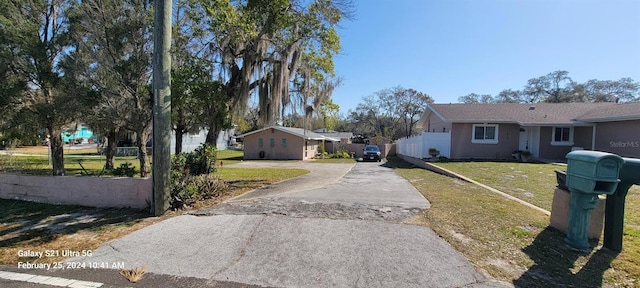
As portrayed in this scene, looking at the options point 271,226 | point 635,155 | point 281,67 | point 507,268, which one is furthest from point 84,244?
point 635,155

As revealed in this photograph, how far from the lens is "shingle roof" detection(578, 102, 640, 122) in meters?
15.0

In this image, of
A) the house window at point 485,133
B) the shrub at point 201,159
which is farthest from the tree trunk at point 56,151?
the house window at point 485,133

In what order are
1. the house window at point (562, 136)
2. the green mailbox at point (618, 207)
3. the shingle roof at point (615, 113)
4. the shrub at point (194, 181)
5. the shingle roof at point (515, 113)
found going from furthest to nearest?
the house window at point (562, 136) → the shingle roof at point (515, 113) → the shingle roof at point (615, 113) → the shrub at point (194, 181) → the green mailbox at point (618, 207)

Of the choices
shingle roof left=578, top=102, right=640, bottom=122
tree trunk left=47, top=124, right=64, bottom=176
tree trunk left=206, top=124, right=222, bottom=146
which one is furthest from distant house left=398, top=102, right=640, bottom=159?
tree trunk left=47, top=124, right=64, bottom=176

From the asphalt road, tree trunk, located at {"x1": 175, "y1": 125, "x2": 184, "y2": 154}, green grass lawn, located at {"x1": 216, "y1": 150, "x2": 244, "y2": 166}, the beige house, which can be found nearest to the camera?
the asphalt road

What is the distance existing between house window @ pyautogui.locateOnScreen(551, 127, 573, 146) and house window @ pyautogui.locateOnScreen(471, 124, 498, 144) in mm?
3480

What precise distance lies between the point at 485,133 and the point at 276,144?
1740 centimetres

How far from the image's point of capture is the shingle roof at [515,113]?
18.2 m

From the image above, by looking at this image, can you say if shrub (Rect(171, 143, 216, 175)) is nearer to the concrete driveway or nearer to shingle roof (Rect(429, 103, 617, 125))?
the concrete driveway

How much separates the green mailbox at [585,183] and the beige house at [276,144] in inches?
925

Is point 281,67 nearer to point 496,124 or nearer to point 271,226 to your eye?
point 271,226

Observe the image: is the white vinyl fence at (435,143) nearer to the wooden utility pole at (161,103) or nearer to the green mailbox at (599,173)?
the green mailbox at (599,173)

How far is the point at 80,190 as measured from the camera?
23.0ft

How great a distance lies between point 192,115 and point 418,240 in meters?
9.02
